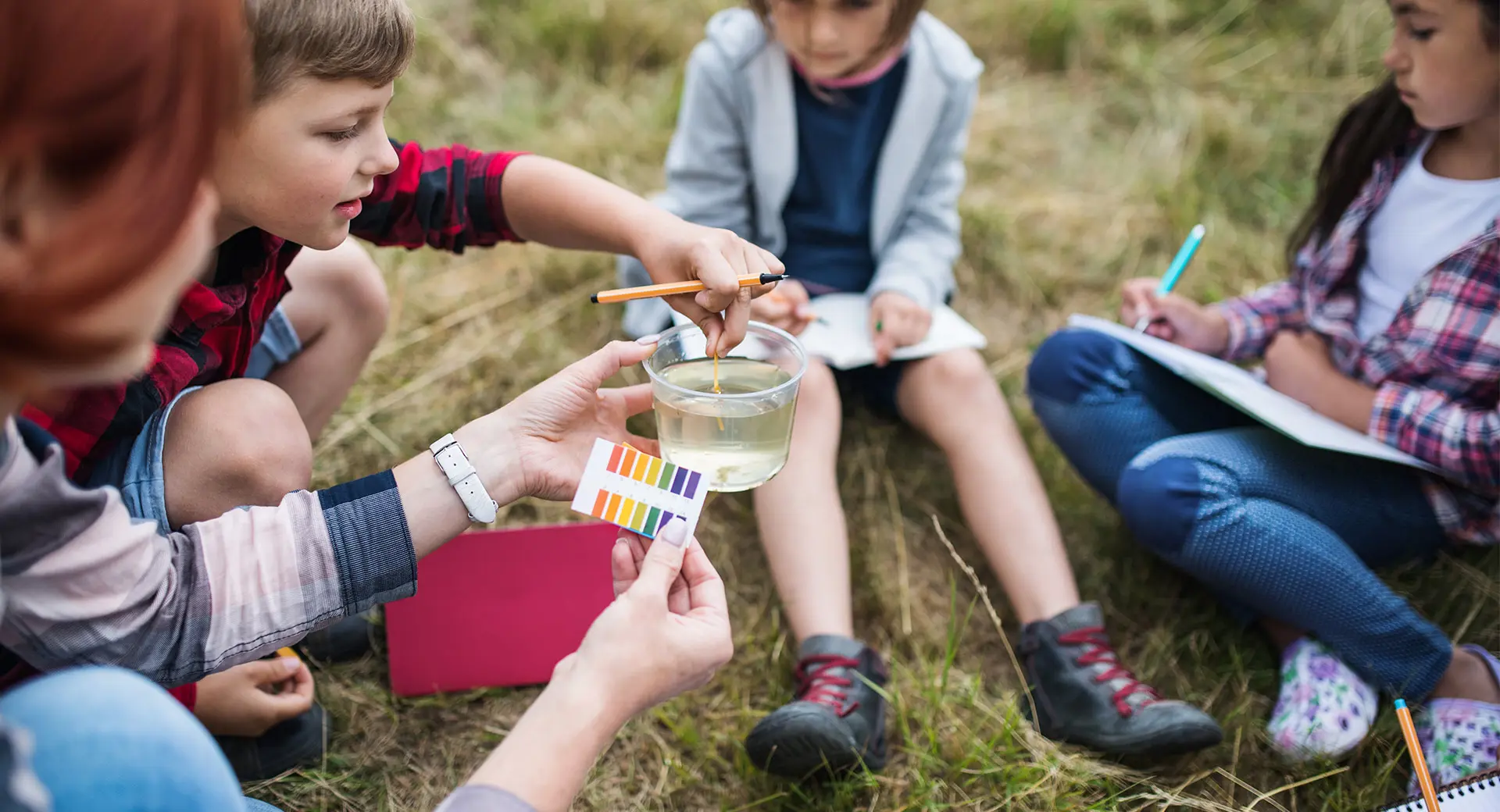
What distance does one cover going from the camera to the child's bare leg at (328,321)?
1583 millimetres

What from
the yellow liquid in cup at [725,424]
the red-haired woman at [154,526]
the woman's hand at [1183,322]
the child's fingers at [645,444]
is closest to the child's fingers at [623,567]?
the red-haired woman at [154,526]

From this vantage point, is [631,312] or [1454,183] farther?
[631,312]

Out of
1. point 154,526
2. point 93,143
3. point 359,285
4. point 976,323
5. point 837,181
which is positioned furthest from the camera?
point 976,323

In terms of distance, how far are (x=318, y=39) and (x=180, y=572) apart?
0.55 metres

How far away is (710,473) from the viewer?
51.1 inches

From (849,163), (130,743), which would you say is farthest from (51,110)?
(849,163)

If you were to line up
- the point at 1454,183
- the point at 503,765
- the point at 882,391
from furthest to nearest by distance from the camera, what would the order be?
the point at 882,391 < the point at 1454,183 < the point at 503,765

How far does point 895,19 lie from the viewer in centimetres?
183

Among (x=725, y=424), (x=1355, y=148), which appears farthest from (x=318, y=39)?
(x=1355, y=148)

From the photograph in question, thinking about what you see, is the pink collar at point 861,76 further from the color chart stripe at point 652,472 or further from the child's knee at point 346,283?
the color chart stripe at point 652,472

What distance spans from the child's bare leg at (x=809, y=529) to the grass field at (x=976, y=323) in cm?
9

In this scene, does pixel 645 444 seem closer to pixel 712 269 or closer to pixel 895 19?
pixel 712 269

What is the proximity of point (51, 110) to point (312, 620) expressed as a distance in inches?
22.0

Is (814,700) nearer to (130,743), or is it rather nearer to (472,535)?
(472,535)
